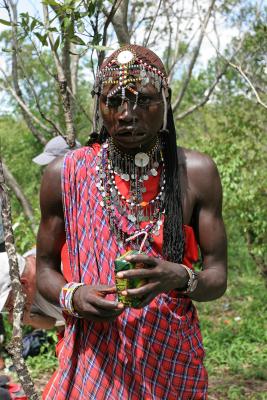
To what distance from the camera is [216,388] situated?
16.5 feet

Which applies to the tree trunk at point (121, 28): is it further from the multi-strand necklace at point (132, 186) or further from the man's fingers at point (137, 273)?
the man's fingers at point (137, 273)

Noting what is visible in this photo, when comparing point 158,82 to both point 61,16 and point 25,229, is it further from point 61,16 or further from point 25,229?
point 25,229

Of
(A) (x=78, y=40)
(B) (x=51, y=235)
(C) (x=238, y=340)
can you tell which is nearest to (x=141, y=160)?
(B) (x=51, y=235)

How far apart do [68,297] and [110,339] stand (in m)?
0.18

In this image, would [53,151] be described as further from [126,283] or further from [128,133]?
[126,283]

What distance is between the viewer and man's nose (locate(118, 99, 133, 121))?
200cm

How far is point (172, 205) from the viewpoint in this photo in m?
2.13

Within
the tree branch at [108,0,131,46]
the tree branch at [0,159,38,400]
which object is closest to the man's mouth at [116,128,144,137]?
the tree branch at [0,159,38,400]

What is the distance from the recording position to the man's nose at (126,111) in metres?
2.00

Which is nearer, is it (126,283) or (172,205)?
(126,283)

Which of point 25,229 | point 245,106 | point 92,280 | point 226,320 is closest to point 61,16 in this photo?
point 92,280

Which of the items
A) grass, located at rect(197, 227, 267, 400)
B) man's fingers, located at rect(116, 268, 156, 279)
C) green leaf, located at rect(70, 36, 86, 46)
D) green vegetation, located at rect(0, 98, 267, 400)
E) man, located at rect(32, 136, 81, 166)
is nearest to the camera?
man's fingers, located at rect(116, 268, 156, 279)

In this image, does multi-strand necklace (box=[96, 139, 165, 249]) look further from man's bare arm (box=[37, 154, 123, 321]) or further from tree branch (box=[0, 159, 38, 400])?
tree branch (box=[0, 159, 38, 400])

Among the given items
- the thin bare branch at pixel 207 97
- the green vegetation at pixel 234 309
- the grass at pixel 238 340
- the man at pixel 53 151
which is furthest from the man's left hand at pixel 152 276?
the thin bare branch at pixel 207 97
